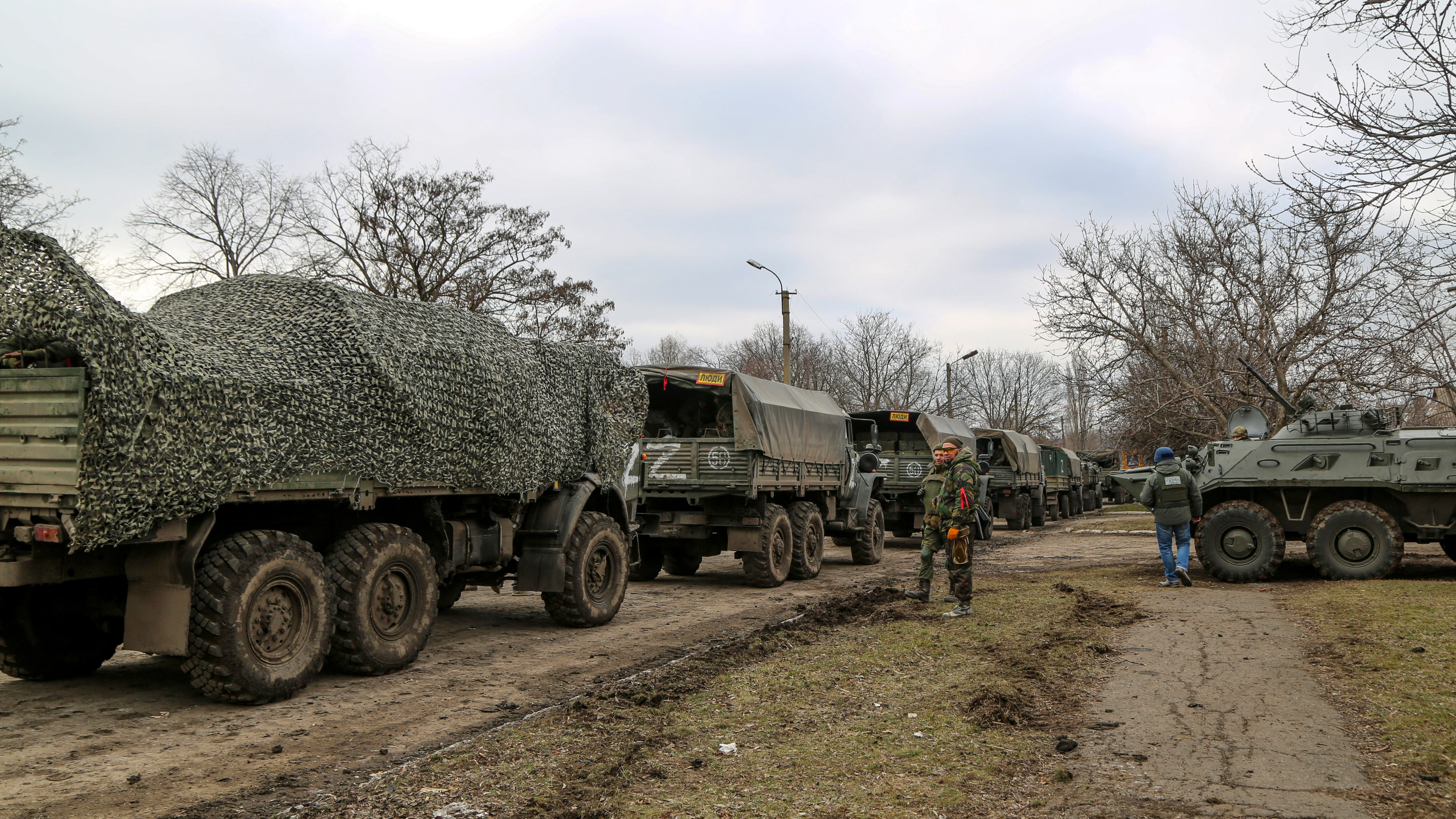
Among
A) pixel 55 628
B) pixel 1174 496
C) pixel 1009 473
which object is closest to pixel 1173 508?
pixel 1174 496

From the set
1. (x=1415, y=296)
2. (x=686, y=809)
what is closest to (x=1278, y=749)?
(x=686, y=809)

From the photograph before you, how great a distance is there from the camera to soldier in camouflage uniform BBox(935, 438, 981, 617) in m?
10.1

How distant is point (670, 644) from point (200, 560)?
3947 millimetres

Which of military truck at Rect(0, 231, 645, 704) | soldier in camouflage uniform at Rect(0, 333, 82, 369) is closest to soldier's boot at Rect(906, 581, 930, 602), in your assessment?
military truck at Rect(0, 231, 645, 704)

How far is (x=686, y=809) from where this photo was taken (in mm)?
4406

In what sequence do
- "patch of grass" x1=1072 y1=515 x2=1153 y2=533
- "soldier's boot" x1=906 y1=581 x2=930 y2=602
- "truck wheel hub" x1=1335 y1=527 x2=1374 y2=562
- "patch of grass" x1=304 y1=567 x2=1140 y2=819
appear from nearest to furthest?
"patch of grass" x1=304 y1=567 x2=1140 y2=819 < "soldier's boot" x1=906 y1=581 x2=930 y2=602 < "truck wheel hub" x1=1335 y1=527 x2=1374 y2=562 < "patch of grass" x1=1072 y1=515 x2=1153 y2=533

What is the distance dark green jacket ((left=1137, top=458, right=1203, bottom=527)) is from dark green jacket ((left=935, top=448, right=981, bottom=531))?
3339 millimetres

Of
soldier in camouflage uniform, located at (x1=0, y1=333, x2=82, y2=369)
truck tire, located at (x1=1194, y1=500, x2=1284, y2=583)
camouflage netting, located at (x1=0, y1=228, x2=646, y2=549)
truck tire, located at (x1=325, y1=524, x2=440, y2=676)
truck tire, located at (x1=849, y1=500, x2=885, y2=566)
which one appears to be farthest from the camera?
truck tire, located at (x1=849, y1=500, x2=885, y2=566)

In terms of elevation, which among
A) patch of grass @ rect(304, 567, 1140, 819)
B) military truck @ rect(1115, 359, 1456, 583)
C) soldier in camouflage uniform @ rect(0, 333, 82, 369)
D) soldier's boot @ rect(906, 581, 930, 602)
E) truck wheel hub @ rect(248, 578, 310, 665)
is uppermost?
soldier in camouflage uniform @ rect(0, 333, 82, 369)

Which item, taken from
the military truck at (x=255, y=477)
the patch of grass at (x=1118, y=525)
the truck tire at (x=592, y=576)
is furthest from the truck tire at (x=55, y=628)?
the patch of grass at (x=1118, y=525)

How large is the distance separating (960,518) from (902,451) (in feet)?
37.2

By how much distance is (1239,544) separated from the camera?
13.2m

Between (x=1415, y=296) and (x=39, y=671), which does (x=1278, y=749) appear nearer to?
(x=1415, y=296)

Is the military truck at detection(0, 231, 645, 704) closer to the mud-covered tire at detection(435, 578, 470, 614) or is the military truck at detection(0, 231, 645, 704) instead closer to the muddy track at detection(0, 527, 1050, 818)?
the muddy track at detection(0, 527, 1050, 818)
